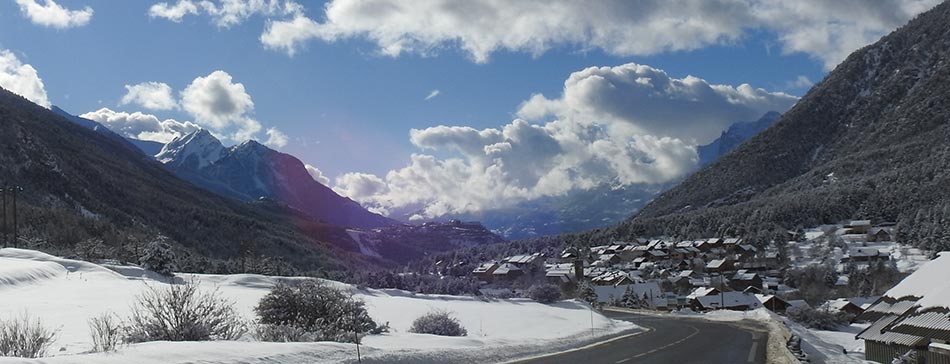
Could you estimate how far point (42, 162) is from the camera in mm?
131750

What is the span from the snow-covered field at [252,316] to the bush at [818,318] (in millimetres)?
25132

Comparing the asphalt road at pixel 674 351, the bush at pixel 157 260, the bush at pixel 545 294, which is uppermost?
the bush at pixel 157 260

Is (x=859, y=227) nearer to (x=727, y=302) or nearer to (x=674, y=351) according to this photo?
(x=727, y=302)

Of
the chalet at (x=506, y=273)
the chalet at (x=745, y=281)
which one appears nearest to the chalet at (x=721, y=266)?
the chalet at (x=745, y=281)

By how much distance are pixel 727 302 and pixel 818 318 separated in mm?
26496

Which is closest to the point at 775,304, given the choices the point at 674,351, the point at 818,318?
the point at 818,318

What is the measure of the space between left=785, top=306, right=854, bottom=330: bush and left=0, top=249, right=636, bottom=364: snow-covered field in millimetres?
25132

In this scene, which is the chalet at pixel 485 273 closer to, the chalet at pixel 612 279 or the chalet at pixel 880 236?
the chalet at pixel 612 279

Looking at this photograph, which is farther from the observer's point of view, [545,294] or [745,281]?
[745,281]

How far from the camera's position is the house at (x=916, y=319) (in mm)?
27766

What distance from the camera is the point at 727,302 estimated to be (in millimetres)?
92062

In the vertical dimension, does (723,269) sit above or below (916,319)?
above

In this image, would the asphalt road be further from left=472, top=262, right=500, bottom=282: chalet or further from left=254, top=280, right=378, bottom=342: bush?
left=472, top=262, right=500, bottom=282: chalet

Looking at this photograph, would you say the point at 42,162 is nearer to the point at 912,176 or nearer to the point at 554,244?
the point at 554,244
